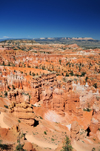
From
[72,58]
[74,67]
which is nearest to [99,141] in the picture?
[74,67]

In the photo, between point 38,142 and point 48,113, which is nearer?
point 38,142

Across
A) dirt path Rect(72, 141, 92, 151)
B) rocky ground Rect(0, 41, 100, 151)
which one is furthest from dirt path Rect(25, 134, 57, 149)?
dirt path Rect(72, 141, 92, 151)

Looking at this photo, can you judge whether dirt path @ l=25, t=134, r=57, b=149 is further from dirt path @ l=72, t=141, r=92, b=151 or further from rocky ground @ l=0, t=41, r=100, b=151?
dirt path @ l=72, t=141, r=92, b=151

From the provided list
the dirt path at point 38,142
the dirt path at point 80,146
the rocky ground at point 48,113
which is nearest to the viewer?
the rocky ground at point 48,113

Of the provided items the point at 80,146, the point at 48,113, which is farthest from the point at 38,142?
the point at 48,113

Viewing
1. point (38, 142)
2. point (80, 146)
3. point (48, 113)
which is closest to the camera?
point (38, 142)

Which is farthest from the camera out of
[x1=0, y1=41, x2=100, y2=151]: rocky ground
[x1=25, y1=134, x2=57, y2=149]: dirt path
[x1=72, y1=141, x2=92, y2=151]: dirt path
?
[x1=72, y1=141, x2=92, y2=151]: dirt path

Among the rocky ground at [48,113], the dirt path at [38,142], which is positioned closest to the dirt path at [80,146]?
the rocky ground at [48,113]

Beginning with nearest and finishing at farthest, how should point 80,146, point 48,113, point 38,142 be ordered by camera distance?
point 38,142, point 80,146, point 48,113

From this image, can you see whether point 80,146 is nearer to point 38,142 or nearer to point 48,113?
point 38,142

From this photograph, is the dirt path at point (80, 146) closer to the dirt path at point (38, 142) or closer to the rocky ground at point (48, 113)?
the rocky ground at point (48, 113)

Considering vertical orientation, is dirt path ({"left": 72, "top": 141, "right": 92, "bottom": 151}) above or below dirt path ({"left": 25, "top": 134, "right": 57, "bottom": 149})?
below
